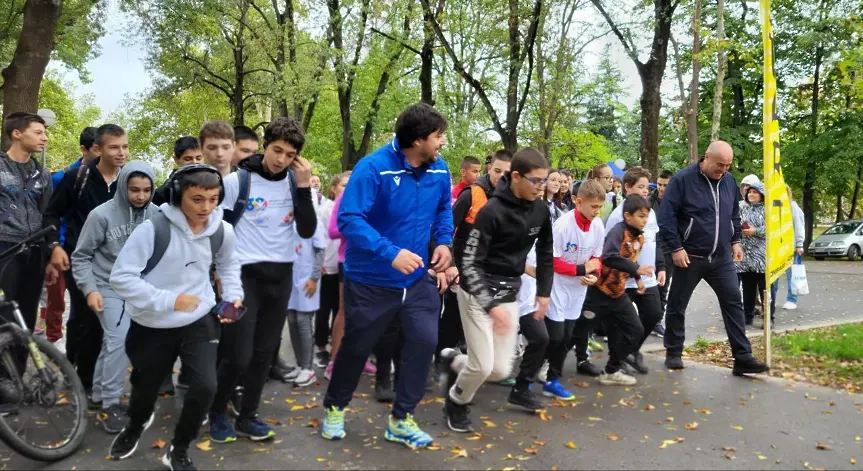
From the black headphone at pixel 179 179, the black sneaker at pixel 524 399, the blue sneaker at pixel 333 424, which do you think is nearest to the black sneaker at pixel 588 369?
the black sneaker at pixel 524 399

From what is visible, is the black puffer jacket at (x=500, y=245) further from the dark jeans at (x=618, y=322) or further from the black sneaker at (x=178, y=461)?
the black sneaker at (x=178, y=461)

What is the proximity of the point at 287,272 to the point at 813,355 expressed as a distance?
5.90m

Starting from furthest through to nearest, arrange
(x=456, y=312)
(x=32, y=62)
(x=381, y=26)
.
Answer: (x=381, y=26), (x=32, y=62), (x=456, y=312)

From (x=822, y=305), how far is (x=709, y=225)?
6.94 meters

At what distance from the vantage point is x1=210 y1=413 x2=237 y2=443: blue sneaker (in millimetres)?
4636

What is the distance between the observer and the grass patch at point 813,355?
6754mm

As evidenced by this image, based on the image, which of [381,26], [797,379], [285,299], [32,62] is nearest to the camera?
[285,299]

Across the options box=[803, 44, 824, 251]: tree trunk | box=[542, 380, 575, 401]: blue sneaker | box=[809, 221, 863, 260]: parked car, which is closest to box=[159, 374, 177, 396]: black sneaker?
box=[542, 380, 575, 401]: blue sneaker

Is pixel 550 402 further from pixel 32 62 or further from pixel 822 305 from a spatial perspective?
pixel 32 62

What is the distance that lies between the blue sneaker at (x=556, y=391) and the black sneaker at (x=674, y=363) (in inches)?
62.7

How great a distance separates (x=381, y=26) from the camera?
23.3 metres

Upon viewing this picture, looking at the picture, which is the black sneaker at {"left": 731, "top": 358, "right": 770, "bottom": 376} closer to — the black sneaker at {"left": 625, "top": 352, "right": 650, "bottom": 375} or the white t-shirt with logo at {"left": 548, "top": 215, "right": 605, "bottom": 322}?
the black sneaker at {"left": 625, "top": 352, "right": 650, "bottom": 375}

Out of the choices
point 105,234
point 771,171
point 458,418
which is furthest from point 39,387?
point 771,171

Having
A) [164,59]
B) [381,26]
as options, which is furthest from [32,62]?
[164,59]
